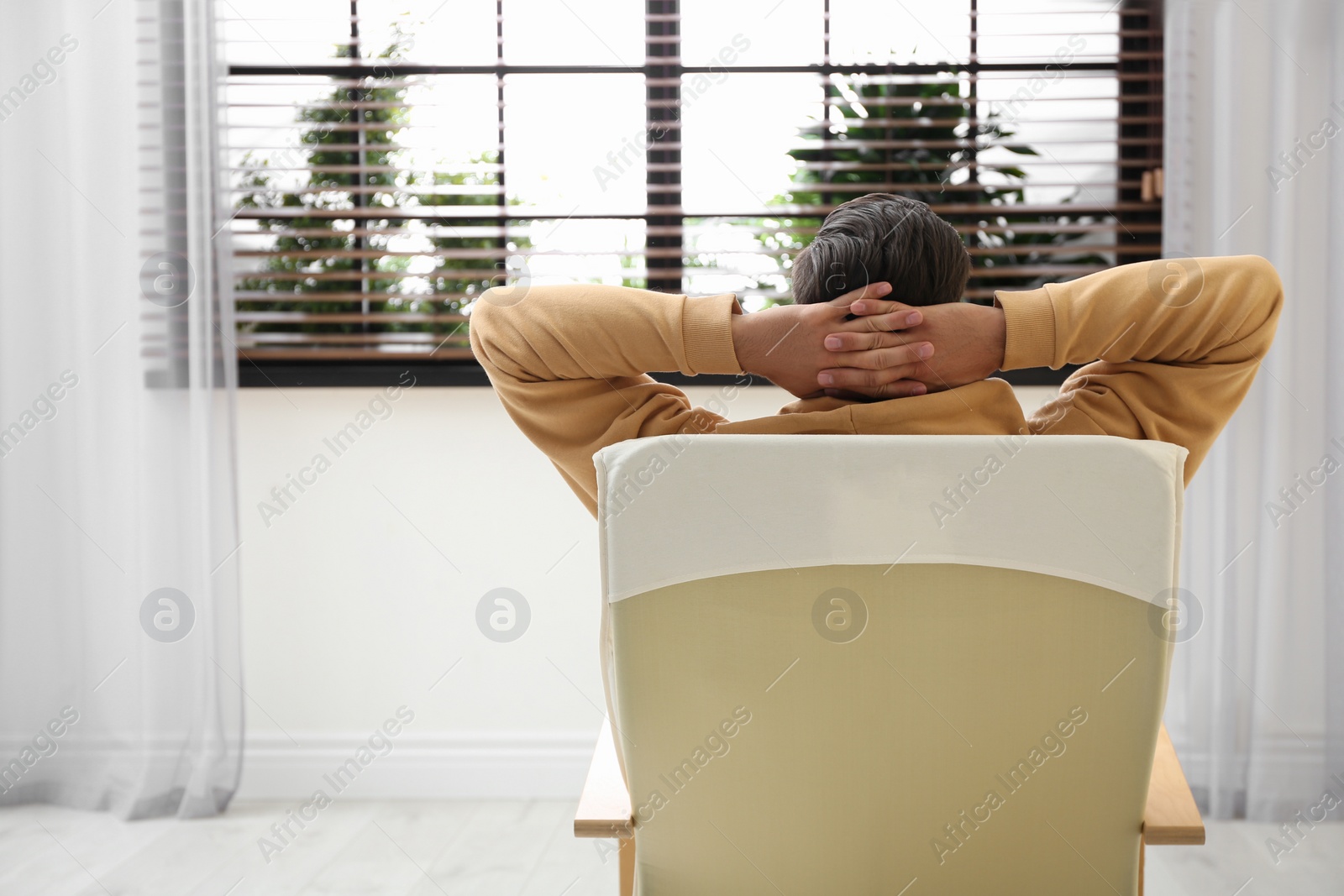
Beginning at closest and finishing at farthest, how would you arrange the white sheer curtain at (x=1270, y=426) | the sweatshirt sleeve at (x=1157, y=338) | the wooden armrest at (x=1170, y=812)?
the wooden armrest at (x=1170, y=812)
the sweatshirt sleeve at (x=1157, y=338)
the white sheer curtain at (x=1270, y=426)

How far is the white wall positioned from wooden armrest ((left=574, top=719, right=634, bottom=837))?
Result: 1.16 metres

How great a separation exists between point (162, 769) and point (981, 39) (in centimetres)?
247

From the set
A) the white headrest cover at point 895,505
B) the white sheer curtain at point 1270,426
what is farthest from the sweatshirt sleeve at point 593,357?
the white sheer curtain at point 1270,426

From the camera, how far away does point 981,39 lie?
2057mm

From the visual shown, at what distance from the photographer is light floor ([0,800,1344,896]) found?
5.50 ft

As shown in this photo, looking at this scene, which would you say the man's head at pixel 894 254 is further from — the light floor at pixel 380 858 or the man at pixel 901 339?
the light floor at pixel 380 858

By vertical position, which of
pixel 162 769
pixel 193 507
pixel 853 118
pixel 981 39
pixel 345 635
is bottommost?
pixel 162 769

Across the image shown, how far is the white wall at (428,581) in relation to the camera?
2076mm

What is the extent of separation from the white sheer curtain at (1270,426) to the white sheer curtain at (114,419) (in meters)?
2.10

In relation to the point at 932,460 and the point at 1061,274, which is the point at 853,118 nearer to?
the point at 1061,274

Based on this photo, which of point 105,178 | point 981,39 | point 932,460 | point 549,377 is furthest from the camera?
point 981,39

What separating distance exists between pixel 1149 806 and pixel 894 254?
570 mm

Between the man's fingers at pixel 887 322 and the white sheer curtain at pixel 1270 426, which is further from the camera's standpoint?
the white sheer curtain at pixel 1270 426

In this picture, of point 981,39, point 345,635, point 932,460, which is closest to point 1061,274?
point 981,39
